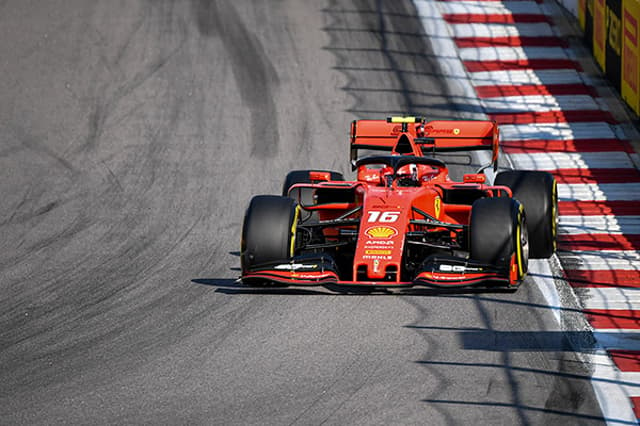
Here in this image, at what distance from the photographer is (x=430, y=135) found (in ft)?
42.7

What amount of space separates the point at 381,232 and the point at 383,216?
277mm

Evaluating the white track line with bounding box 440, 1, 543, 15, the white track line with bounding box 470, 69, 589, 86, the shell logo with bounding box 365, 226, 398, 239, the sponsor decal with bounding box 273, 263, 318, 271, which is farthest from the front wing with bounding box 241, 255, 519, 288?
the white track line with bounding box 440, 1, 543, 15

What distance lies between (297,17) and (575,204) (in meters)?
9.01

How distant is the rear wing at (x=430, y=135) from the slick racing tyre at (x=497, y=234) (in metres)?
2.51

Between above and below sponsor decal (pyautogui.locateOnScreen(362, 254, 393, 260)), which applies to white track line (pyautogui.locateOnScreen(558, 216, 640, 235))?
below

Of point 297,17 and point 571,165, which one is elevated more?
point 297,17

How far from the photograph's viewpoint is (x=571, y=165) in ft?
49.0

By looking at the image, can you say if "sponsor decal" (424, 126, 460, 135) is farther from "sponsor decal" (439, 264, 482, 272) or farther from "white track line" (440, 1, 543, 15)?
"white track line" (440, 1, 543, 15)

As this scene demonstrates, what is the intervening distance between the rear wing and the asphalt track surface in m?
1.96

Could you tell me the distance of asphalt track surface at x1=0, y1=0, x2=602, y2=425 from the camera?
8.26m

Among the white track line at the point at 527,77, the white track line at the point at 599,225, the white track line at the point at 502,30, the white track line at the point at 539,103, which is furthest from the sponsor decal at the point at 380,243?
the white track line at the point at 502,30

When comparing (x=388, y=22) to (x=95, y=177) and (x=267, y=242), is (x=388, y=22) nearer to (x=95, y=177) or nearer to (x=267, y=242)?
(x=95, y=177)

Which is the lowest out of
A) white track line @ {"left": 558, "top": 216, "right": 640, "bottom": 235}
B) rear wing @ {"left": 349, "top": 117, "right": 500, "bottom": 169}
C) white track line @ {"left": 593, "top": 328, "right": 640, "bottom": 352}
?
white track line @ {"left": 593, "top": 328, "right": 640, "bottom": 352}

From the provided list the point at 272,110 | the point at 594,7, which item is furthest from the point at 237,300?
the point at 594,7
